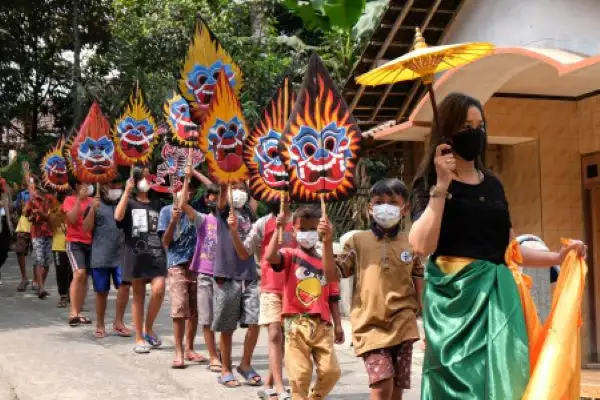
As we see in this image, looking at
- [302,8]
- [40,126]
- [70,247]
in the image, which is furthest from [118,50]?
[302,8]

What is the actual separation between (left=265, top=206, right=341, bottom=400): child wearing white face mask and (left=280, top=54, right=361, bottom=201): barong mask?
46 cm

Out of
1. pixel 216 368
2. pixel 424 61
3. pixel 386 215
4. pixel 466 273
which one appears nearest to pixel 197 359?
pixel 216 368

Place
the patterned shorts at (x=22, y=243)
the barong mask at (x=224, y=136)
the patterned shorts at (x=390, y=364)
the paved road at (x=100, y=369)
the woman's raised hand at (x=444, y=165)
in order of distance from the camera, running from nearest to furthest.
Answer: the woman's raised hand at (x=444, y=165) → the patterned shorts at (x=390, y=364) → the paved road at (x=100, y=369) → the barong mask at (x=224, y=136) → the patterned shorts at (x=22, y=243)

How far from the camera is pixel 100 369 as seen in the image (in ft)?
25.8

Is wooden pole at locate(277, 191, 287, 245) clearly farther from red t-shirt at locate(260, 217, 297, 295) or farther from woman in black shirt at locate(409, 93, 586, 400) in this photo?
woman in black shirt at locate(409, 93, 586, 400)

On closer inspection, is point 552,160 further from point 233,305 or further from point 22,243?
point 22,243

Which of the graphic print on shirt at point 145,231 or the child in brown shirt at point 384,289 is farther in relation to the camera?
the graphic print on shirt at point 145,231

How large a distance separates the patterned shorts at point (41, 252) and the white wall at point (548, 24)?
7.47 meters

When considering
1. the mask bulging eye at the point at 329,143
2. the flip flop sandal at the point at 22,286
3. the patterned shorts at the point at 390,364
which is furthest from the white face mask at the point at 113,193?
the patterned shorts at the point at 390,364

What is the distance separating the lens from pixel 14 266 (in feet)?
62.5

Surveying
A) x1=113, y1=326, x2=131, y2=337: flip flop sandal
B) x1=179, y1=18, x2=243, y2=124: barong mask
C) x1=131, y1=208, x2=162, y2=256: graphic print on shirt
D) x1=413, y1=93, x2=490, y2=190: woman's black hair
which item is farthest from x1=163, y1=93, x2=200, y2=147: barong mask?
x1=413, y1=93, x2=490, y2=190: woman's black hair

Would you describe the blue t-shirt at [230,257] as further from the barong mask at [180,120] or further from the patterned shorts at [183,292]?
the barong mask at [180,120]

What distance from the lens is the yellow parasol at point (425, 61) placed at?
4145 millimetres

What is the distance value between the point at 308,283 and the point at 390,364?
3.70 feet
